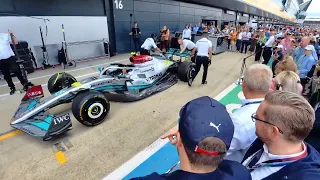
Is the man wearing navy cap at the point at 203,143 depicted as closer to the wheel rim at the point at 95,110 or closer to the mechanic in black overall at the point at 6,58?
the wheel rim at the point at 95,110

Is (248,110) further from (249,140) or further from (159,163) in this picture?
(159,163)

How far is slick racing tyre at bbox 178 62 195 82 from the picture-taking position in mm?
5773

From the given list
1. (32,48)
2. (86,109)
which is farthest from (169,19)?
(86,109)

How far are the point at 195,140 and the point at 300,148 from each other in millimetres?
743

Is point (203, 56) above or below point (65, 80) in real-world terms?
above

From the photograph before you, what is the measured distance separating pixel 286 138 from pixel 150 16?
13287mm

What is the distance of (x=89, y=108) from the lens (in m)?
3.39

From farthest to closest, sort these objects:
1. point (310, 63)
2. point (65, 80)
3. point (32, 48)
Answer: point (32, 48) → point (65, 80) → point (310, 63)

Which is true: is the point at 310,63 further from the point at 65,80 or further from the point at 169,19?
the point at 169,19

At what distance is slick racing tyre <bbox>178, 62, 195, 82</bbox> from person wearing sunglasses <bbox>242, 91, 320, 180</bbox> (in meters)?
4.57

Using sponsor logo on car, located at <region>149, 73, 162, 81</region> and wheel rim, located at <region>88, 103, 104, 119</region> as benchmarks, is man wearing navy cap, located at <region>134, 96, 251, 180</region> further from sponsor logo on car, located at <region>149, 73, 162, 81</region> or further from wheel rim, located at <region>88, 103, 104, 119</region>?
sponsor logo on car, located at <region>149, 73, 162, 81</region>

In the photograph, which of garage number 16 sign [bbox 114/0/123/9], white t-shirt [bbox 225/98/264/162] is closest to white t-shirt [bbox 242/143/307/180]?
white t-shirt [bbox 225/98/264/162]

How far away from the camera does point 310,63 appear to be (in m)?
4.31

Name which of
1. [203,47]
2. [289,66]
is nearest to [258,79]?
[289,66]
